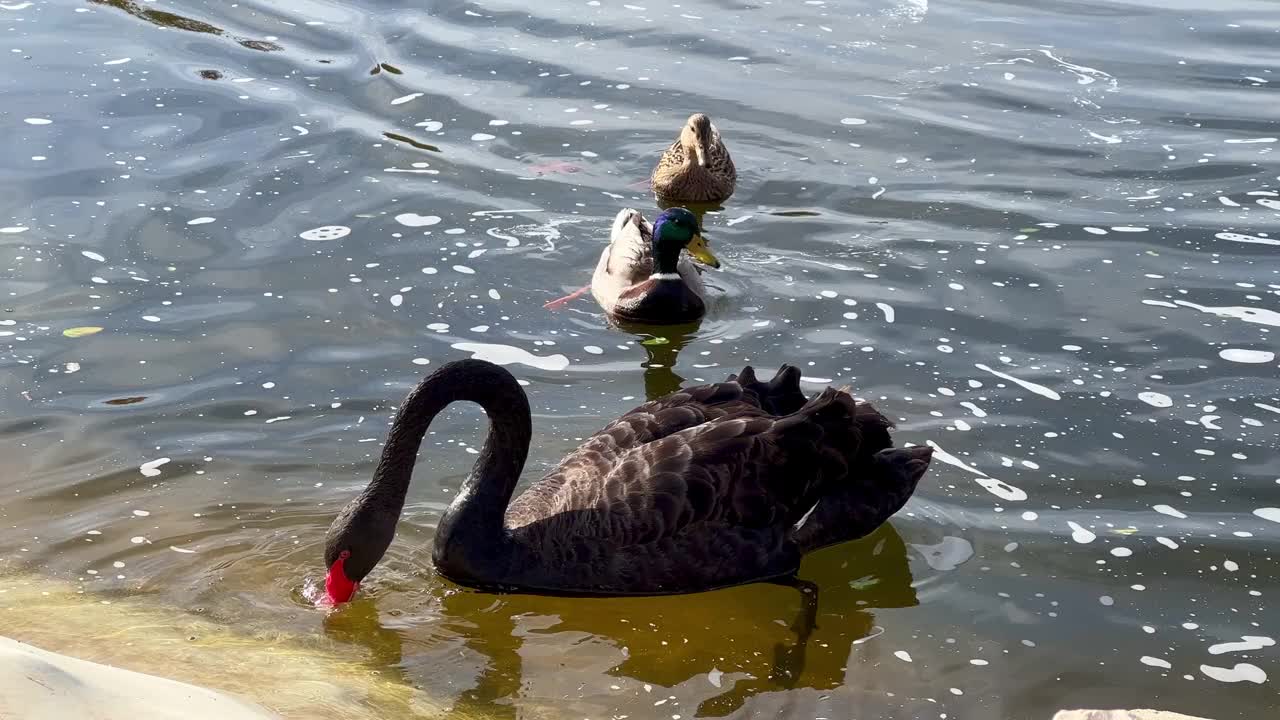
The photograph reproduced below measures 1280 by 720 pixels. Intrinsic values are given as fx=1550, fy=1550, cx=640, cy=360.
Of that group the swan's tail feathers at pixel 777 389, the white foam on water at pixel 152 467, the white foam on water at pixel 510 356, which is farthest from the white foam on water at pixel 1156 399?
the white foam on water at pixel 152 467

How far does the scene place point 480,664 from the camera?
6223mm

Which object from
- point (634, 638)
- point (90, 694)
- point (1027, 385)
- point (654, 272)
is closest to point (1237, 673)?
point (634, 638)

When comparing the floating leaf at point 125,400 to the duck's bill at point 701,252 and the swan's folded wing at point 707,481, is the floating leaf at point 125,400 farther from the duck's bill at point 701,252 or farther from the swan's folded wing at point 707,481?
the duck's bill at point 701,252

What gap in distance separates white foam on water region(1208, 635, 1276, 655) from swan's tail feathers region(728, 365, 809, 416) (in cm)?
213

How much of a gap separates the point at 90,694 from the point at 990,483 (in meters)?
4.65

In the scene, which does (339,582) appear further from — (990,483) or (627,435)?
(990,483)

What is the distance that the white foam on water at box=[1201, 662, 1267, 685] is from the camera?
6176 millimetres

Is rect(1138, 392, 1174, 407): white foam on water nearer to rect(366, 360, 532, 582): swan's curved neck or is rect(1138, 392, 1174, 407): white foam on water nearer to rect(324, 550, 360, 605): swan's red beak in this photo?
rect(366, 360, 532, 582): swan's curved neck

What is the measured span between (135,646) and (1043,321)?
5.75m

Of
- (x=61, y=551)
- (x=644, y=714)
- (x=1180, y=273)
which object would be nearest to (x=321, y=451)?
(x=61, y=551)

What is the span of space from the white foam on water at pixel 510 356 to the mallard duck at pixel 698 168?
284cm

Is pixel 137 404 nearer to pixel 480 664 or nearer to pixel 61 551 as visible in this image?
pixel 61 551

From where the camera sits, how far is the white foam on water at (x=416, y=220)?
1076cm

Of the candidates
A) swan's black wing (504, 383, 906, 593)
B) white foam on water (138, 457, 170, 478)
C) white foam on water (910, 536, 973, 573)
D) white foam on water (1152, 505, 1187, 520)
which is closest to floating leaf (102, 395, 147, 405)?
white foam on water (138, 457, 170, 478)
